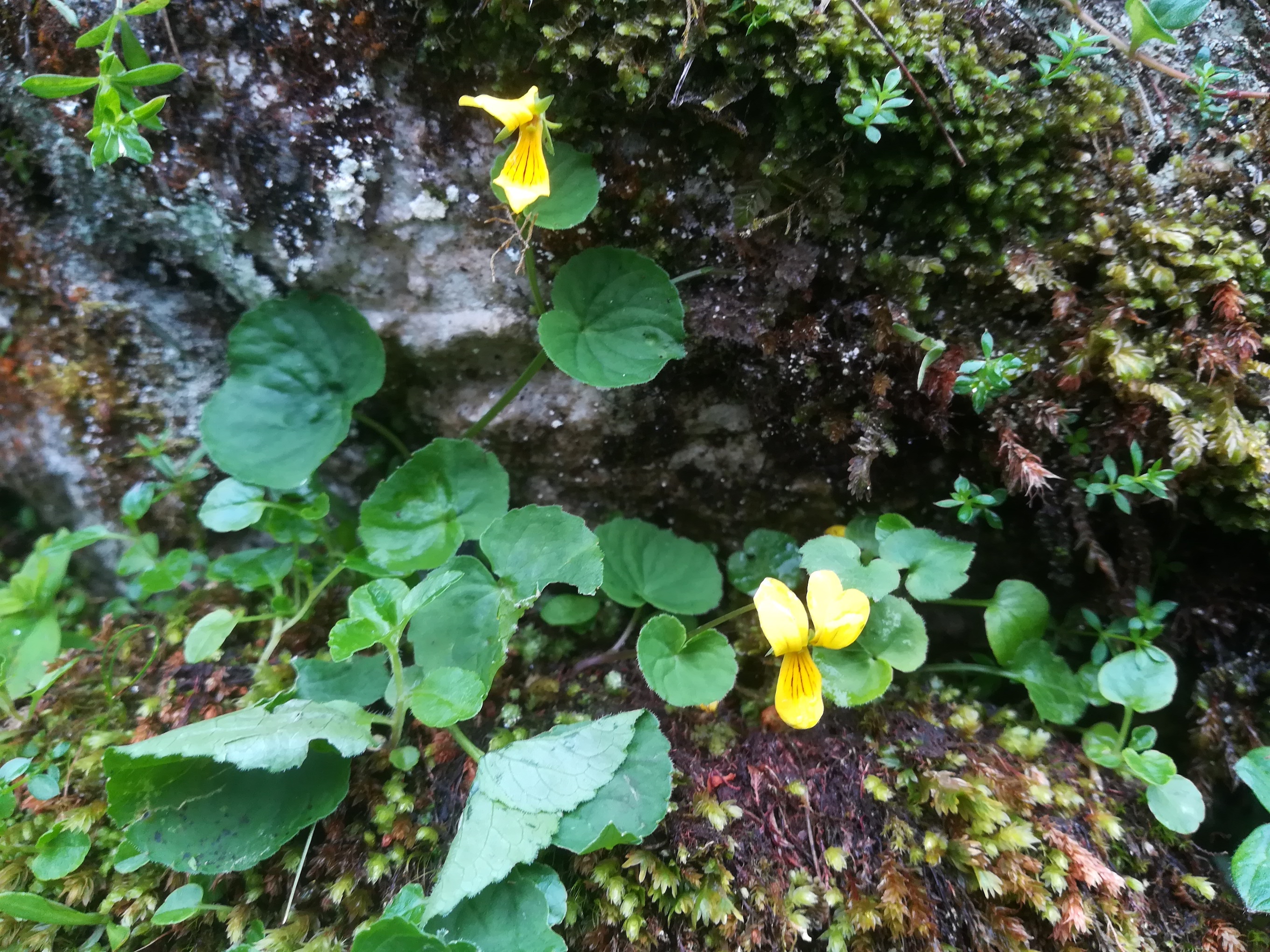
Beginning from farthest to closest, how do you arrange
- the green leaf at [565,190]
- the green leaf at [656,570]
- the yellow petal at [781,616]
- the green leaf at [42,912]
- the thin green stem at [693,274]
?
the green leaf at [656,570] → the thin green stem at [693,274] → the green leaf at [565,190] → the yellow petal at [781,616] → the green leaf at [42,912]

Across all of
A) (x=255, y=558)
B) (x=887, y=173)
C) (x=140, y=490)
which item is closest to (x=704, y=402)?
(x=887, y=173)

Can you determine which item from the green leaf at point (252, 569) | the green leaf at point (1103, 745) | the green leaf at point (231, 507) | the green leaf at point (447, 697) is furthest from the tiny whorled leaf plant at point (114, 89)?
the green leaf at point (1103, 745)

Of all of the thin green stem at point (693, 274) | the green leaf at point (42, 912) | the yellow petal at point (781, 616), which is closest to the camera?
the green leaf at point (42, 912)

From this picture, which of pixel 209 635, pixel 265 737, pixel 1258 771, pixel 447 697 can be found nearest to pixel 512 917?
pixel 447 697

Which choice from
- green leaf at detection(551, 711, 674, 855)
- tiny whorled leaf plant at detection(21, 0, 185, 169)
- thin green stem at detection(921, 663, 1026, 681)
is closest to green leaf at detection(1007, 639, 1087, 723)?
thin green stem at detection(921, 663, 1026, 681)

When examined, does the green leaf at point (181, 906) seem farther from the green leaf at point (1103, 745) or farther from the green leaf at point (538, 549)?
the green leaf at point (1103, 745)

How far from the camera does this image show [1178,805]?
3.83 feet

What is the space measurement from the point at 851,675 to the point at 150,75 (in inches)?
60.9

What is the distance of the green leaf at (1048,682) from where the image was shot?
1.29m

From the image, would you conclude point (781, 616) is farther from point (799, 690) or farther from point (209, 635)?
point (209, 635)

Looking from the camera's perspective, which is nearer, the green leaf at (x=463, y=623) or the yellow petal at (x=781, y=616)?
the yellow petal at (x=781, y=616)

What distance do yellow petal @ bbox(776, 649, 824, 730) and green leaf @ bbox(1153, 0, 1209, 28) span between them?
1.08 meters

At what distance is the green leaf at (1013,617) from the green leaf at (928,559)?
100 mm

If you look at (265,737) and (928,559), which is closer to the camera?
(265,737)
